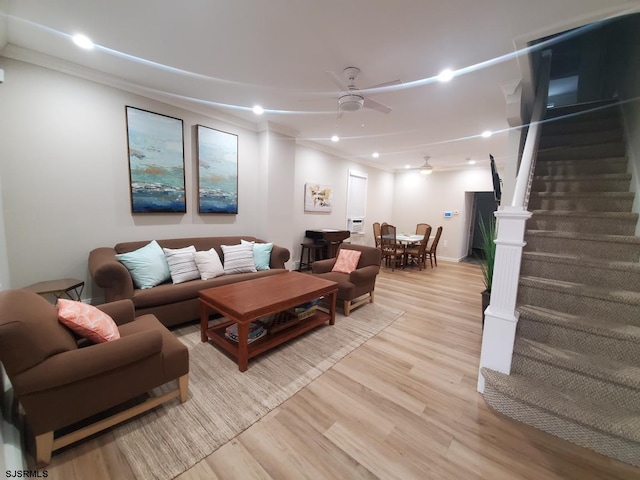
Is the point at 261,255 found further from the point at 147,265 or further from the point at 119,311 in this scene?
the point at 119,311

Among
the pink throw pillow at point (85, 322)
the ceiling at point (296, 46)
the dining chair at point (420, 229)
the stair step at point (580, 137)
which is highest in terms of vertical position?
the ceiling at point (296, 46)

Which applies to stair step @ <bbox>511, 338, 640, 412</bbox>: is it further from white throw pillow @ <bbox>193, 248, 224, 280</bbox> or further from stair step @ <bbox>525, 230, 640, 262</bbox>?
white throw pillow @ <bbox>193, 248, 224, 280</bbox>

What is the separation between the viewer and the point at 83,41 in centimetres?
221

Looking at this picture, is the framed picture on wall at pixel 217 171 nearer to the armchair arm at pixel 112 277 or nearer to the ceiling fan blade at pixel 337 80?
the armchair arm at pixel 112 277

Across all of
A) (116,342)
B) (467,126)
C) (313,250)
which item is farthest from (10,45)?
(467,126)

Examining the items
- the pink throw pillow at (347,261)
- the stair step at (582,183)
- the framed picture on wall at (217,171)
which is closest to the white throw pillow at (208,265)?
the framed picture on wall at (217,171)

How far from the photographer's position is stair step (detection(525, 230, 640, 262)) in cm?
204

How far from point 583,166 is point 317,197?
165 inches

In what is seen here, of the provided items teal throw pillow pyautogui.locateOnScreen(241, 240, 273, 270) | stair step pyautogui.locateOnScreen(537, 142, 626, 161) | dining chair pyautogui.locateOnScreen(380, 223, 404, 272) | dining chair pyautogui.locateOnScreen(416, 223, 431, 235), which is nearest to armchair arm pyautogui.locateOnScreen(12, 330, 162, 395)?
teal throw pillow pyautogui.locateOnScreen(241, 240, 273, 270)

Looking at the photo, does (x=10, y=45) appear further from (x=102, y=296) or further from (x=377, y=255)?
(x=377, y=255)

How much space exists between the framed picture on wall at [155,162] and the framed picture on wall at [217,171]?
274mm

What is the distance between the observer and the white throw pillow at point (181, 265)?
9.52 feet

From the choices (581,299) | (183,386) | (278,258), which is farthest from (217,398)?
(581,299)

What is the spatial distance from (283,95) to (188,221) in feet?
7.23
